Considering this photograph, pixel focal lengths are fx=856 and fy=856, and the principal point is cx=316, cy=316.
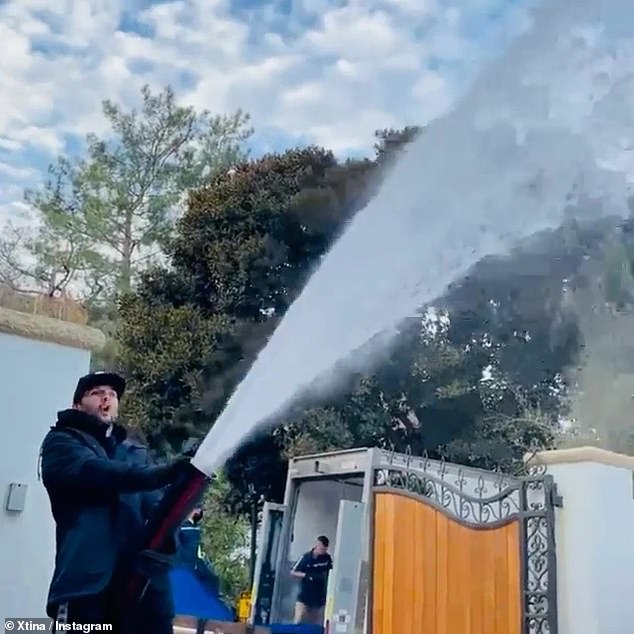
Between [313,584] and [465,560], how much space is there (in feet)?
9.66

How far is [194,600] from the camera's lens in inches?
274

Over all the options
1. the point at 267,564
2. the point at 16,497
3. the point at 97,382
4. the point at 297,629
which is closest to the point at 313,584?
the point at 267,564

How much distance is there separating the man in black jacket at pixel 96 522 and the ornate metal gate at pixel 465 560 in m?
2.99

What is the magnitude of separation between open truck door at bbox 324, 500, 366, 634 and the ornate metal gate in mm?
132

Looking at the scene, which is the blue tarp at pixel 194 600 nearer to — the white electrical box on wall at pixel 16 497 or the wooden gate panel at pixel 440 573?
the wooden gate panel at pixel 440 573

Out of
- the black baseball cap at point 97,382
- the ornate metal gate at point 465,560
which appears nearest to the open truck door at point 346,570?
the ornate metal gate at point 465,560

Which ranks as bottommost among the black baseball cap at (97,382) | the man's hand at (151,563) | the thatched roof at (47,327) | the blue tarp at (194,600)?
the man's hand at (151,563)

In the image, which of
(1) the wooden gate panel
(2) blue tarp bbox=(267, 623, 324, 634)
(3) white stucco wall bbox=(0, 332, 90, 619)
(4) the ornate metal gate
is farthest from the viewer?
(2) blue tarp bbox=(267, 623, 324, 634)

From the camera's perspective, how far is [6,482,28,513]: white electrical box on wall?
3.84m

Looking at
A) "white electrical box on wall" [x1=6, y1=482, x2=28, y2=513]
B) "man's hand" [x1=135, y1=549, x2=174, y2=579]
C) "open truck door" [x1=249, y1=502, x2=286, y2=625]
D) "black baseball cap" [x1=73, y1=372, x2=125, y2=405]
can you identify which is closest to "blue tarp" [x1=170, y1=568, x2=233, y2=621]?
"open truck door" [x1=249, y1=502, x2=286, y2=625]

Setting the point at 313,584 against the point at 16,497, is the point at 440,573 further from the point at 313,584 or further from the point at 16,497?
the point at 313,584

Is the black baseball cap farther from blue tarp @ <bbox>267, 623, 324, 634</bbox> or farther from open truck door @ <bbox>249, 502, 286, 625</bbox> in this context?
open truck door @ <bbox>249, 502, 286, 625</bbox>

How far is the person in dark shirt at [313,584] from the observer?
25.2 feet

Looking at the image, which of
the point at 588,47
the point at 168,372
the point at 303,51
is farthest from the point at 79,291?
the point at 588,47
